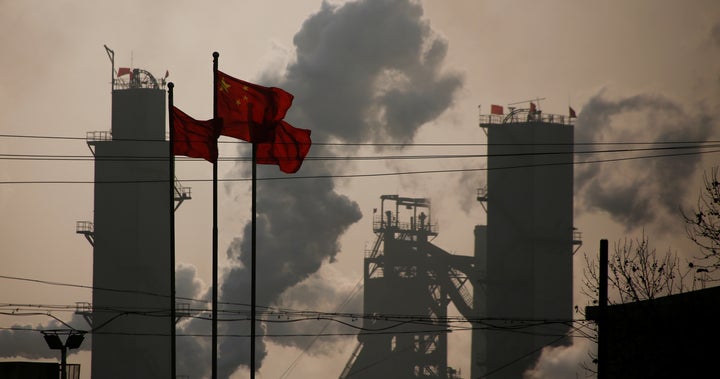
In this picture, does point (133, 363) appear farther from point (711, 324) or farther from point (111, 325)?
point (711, 324)

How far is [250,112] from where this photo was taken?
2406 centimetres

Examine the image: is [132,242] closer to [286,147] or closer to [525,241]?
[525,241]

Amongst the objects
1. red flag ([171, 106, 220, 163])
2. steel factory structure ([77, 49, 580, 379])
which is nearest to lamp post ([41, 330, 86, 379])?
red flag ([171, 106, 220, 163])

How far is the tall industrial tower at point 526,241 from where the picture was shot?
269ft

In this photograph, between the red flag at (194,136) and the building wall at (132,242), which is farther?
the building wall at (132,242)

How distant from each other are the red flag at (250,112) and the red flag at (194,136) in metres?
0.43

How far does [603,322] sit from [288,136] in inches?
303

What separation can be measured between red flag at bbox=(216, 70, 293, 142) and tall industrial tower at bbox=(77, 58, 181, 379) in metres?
52.7

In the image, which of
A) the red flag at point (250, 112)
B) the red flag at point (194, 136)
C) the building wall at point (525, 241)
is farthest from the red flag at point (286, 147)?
the building wall at point (525, 241)

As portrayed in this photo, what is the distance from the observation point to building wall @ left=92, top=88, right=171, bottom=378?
76.4m

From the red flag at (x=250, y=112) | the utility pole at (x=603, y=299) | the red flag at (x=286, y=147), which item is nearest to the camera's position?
the utility pole at (x=603, y=299)

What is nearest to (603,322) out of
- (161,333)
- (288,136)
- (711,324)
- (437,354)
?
(711,324)

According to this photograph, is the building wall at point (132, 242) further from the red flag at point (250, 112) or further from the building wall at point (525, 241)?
the red flag at point (250, 112)

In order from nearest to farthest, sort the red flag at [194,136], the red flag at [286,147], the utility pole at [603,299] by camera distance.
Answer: the utility pole at [603,299], the red flag at [194,136], the red flag at [286,147]
